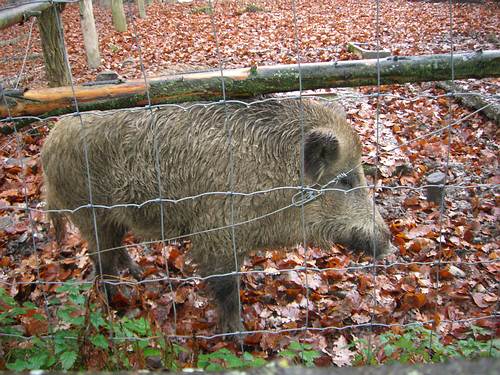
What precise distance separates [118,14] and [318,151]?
13.2m

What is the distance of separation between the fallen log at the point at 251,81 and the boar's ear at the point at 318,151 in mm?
417

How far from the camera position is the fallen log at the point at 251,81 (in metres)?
2.69

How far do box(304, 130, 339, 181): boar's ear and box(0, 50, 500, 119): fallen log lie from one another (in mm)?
417

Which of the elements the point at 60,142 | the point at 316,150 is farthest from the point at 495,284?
the point at 60,142

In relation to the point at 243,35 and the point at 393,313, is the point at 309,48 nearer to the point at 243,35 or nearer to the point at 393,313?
the point at 243,35

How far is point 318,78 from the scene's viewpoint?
2783 mm

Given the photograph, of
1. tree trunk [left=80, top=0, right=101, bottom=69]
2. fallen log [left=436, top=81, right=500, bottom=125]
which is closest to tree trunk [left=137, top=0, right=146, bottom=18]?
tree trunk [left=80, top=0, right=101, bottom=69]

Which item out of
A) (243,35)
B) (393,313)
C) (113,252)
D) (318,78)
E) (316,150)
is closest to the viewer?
(318,78)

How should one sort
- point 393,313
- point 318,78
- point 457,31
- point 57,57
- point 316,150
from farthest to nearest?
point 457,31 < point 57,57 < point 393,313 < point 316,150 < point 318,78

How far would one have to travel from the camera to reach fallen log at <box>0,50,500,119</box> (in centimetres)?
269

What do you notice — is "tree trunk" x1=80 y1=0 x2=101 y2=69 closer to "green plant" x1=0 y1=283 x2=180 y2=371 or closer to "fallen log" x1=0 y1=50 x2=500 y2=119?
A: "fallen log" x1=0 y1=50 x2=500 y2=119

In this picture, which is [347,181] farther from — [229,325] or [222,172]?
[229,325]

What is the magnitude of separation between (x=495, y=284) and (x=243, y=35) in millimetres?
12038

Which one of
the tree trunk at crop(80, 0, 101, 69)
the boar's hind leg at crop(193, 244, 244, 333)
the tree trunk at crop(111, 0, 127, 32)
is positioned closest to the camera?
the boar's hind leg at crop(193, 244, 244, 333)
